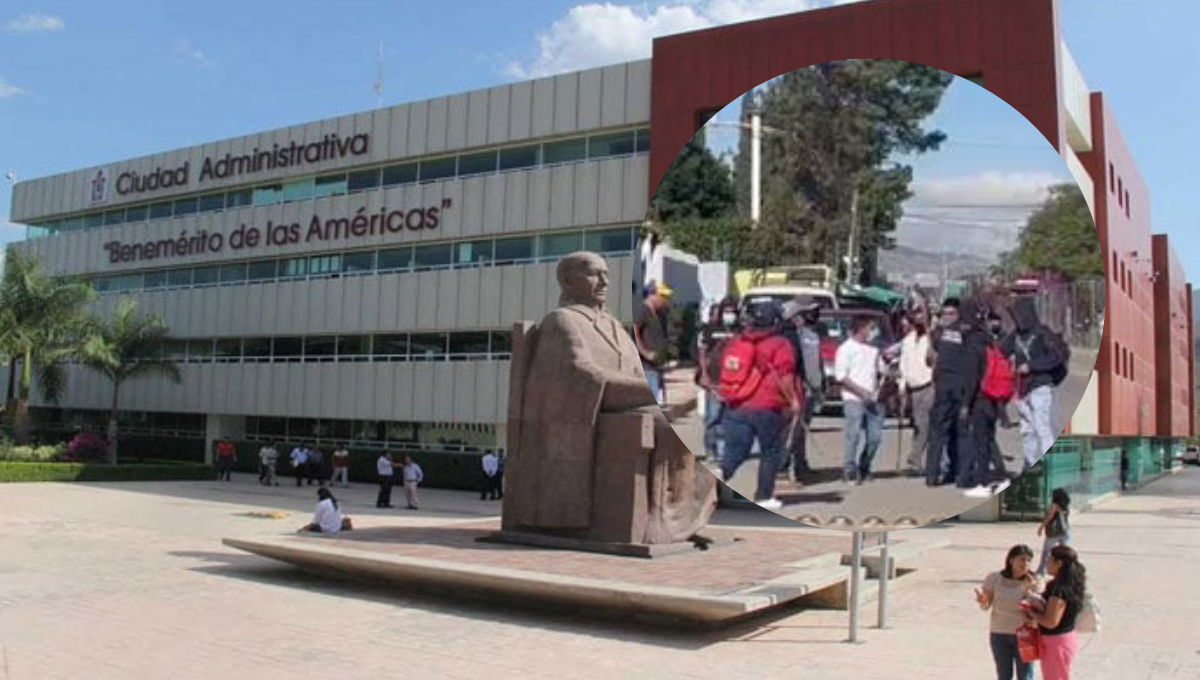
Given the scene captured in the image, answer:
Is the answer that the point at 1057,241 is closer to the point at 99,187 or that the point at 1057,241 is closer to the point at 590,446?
the point at 590,446

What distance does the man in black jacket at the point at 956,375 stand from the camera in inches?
173

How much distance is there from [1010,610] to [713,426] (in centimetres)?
266

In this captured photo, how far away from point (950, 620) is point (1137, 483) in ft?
115

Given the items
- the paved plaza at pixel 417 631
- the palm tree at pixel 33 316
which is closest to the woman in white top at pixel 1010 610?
the paved plaza at pixel 417 631

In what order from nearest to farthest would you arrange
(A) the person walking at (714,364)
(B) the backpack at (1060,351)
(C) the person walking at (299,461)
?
(B) the backpack at (1060,351), (A) the person walking at (714,364), (C) the person walking at (299,461)

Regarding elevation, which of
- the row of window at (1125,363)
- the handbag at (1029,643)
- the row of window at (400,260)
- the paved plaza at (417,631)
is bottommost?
the paved plaza at (417,631)

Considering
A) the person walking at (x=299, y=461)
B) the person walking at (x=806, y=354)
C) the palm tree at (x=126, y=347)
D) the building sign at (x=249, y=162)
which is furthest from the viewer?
the building sign at (x=249, y=162)

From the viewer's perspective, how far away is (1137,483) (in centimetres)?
4006

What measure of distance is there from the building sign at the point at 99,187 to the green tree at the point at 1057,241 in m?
41.4

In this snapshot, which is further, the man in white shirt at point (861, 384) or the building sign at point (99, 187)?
the building sign at point (99, 187)

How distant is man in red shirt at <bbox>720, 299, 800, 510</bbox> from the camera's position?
15.2 feet

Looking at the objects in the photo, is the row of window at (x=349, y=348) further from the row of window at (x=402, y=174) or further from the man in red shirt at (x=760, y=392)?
the man in red shirt at (x=760, y=392)

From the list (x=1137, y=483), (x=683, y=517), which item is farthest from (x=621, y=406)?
(x=1137, y=483)

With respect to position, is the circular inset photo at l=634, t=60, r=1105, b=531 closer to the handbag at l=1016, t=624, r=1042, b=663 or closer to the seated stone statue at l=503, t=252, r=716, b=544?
the handbag at l=1016, t=624, r=1042, b=663
